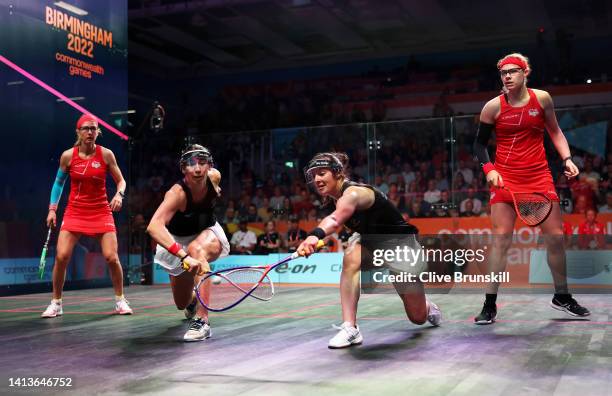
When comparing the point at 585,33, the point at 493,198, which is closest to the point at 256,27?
the point at 585,33

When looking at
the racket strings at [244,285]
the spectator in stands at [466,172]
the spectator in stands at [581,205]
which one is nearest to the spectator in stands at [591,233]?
the spectator in stands at [581,205]

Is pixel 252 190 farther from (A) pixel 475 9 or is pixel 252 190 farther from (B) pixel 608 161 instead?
(A) pixel 475 9

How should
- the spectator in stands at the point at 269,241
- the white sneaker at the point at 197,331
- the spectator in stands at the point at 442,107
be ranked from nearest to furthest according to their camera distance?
the white sneaker at the point at 197,331 < the spectator in stands at the point at 269,241 < the spectator in stands at the point at 442,107

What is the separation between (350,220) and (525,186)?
1.19m

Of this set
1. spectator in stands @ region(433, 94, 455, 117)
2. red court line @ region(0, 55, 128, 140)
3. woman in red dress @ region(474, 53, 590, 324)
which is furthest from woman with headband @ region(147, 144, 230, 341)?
spectator in stands @ region(433, 94, 455, 117)

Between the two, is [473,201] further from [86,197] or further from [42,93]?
[42,93]

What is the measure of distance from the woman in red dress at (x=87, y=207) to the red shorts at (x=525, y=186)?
8.86ft

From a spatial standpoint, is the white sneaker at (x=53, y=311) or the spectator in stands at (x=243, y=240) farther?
the spectator in stands at (x=243, y=240)

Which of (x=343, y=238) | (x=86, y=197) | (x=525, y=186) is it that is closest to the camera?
(x=525, y=186)

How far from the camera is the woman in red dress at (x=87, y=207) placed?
5.01 m

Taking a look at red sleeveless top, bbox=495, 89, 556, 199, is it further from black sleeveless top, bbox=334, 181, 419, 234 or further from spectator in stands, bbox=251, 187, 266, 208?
spectator in stands, bbox=251, 187, 266, 208

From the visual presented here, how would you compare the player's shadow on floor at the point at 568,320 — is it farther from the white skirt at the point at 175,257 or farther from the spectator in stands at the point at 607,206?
the spectator in stands at the point at 607,206

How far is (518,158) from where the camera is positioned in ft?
12.9

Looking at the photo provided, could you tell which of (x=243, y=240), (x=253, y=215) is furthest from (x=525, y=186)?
(x=243, y=240)
